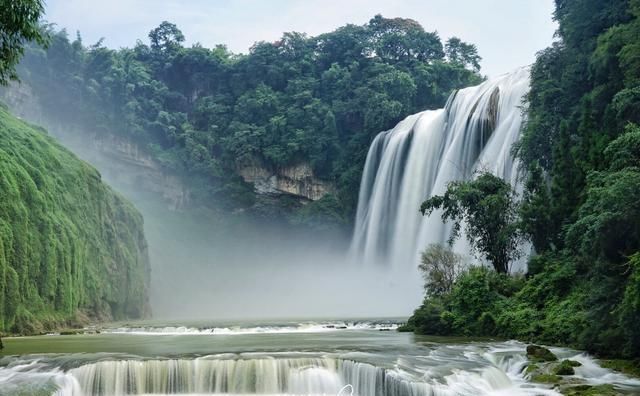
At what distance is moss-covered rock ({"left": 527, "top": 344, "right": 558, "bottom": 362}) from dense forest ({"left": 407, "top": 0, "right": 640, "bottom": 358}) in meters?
1.21

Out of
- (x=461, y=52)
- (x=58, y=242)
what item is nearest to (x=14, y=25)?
(x=58, y=242)

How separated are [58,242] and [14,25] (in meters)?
22.4

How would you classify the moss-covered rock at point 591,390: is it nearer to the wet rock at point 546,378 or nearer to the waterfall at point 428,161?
the wet rock at point 546,378

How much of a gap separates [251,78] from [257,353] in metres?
54.7

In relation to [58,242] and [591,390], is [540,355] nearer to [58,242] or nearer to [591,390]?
[591,390]

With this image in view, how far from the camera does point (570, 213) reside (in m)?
25.8

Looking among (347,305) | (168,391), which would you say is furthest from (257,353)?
(347,305)

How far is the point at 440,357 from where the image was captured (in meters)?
19.2

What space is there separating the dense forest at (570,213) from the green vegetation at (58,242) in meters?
17.3

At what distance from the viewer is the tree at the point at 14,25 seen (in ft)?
45.4

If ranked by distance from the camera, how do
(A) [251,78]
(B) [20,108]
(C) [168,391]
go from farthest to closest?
(A) [251,78]
(B) [20,108]
(C) [168,391]

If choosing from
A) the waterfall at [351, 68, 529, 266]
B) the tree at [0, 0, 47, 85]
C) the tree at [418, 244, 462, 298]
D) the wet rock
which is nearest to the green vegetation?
the tree at [0, 0, 47, 85]

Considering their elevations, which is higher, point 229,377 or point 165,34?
point 165,34

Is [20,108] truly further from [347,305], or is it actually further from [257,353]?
[257,353]
